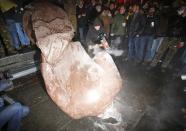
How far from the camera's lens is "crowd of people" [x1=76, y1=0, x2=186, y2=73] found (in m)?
7.16

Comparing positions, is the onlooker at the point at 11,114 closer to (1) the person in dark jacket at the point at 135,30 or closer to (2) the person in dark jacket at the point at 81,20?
(2) the person in dark jacket at the point at 81,20

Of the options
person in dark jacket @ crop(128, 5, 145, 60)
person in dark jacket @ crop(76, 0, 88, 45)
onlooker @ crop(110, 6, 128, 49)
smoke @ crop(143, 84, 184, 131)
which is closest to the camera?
smoke @ crop(143, 84, 184, 131)

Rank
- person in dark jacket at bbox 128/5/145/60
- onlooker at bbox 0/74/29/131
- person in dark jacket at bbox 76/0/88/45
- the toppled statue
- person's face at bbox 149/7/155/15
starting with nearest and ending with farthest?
onlooker at bbox 0/74/29/131 → the toppled statue → person in dark jacket at bbox 76/0/88/45 → person's face at bbox 149/7/155/15 → person in dark jacket at bbox 128/5/145/60

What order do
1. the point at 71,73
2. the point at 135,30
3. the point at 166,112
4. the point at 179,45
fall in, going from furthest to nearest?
the point at 135,30 → the point at 179,45 → the point at 166,112 → the point at 71,73

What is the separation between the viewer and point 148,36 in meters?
7.68

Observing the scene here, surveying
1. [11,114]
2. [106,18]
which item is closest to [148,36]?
[106,18]

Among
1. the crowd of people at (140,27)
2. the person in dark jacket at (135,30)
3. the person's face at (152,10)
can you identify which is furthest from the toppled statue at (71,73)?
the person's face at (152,10)

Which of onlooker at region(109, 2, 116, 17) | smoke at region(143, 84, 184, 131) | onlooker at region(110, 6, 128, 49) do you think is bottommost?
smoke at region(143, 84, 184, 131)

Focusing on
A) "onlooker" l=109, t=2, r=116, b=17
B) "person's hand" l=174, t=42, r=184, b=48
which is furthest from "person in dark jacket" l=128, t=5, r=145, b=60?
"person's hand" l=174, t=42, r=184, b=48

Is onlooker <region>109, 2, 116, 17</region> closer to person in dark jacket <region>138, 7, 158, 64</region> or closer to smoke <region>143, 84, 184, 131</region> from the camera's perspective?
person in dark jacket <region>138, 7, 158, 64</region>

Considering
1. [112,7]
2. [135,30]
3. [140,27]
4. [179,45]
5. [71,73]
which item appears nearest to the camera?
[71,73]

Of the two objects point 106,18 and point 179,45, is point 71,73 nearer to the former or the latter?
point 106,18

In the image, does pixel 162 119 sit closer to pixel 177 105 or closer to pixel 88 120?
pixel 177 105

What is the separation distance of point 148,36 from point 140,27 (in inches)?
20.2
